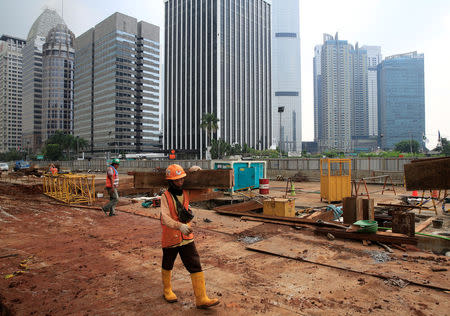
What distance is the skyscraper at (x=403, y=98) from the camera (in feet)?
489

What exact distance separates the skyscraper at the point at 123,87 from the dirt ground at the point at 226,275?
110219 mm

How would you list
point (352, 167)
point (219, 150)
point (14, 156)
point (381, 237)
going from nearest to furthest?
point (381, 237) < point (352, 167) < point (219, 150) < point (14, 156)

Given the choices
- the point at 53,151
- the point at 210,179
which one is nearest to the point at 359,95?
the point at 53,151

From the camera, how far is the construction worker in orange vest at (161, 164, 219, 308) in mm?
3287

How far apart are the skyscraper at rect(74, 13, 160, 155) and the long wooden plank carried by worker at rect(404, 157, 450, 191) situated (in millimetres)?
113538

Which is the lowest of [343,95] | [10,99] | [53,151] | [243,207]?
[243,207]

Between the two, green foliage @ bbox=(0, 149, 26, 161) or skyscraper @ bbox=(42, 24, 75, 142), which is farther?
skyscraper @ bbox=(42, 24, 75, 142)

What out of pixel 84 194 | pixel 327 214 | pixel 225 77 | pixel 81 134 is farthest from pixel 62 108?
pixel 327 214

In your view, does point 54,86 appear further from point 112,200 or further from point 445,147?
point 445,147

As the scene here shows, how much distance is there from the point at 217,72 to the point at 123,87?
4019 cm

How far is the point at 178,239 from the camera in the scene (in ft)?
11.0

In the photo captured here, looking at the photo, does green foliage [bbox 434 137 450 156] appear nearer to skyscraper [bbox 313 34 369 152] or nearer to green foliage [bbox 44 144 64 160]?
skyscraper [bbox 313 34 369 152]

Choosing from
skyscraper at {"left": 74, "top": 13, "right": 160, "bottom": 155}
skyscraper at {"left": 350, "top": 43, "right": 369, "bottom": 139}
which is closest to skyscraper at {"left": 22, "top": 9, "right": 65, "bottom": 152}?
skyscraper at {"left": 74, "top": 13, "right": 160, "bottom": 155}

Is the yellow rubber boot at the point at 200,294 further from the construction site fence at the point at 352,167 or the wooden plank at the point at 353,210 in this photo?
the construction site fence at the point at 352,167
